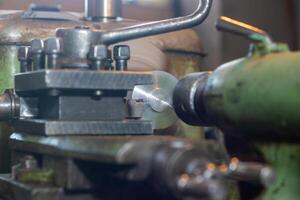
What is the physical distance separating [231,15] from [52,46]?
1573 mm

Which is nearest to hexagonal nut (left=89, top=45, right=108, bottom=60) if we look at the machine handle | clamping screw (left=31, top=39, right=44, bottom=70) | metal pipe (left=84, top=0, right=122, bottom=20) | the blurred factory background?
clamping screw (left=31, top=39, right=44, bottom=70)

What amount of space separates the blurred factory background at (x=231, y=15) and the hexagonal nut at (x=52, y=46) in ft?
4.70

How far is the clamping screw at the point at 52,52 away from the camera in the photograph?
992 mm

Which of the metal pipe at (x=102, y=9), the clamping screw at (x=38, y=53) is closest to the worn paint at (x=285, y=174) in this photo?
the clamping screw at (x=38, y=53)

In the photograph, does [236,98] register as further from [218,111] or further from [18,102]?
[18,102]

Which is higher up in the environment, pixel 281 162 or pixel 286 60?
pixel 286 60

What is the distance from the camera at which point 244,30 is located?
3.29ft

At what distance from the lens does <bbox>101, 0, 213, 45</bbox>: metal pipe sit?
1026 millimetres

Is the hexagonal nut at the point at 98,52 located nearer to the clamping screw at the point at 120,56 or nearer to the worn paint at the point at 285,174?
the clamping screw at the point at 120,56

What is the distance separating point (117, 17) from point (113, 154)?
85 cm

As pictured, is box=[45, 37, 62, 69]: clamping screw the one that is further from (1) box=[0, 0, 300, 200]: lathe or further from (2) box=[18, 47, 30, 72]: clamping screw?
(2) box=[18, 47, 30, 72]: clamping screw

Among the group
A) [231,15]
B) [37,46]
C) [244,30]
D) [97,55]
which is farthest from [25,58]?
[231,15]

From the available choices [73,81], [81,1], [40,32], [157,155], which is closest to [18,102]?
[73,81]

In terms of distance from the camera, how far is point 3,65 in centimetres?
146
